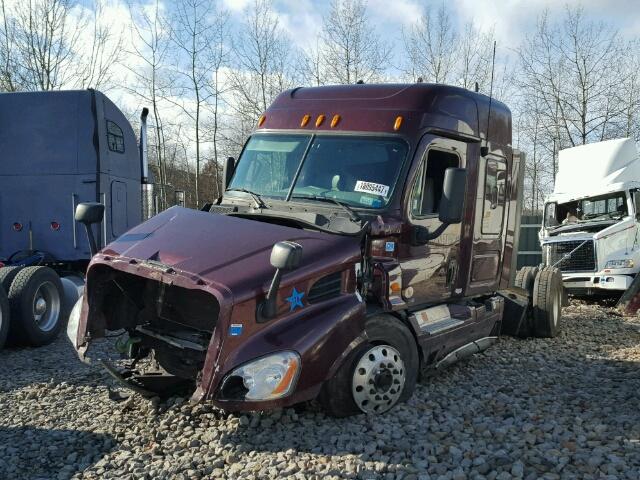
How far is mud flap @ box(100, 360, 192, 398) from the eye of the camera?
4559 millimetres

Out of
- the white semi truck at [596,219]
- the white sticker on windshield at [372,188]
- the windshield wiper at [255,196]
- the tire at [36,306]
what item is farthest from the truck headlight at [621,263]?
the tire at [36,306]

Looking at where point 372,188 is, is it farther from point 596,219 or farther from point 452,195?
point 596,219

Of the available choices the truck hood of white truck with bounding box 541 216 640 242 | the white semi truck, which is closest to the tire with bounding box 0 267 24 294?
the white semi truck

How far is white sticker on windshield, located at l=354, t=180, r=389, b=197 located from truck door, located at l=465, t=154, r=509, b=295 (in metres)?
1.62

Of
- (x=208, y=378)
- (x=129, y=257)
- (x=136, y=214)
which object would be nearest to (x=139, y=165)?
(x=136, y=214)

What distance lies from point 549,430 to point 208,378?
101 inches

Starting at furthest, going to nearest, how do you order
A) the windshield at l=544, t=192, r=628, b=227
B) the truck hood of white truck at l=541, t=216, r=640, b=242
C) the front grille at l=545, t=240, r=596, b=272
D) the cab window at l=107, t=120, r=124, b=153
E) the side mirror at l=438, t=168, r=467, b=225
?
1. the windshield at l=544, t=192, r=628, b=227
2. the front grille at l=545, t=240, r=596, b=272
3. the truck hood of white truck at l=541, t=216, r=640, b=242
4. the cab window at l=107, t=120, r=124, b=153
5. the side mirror at l=438, t=168, r=467, b=225

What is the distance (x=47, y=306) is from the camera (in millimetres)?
7855

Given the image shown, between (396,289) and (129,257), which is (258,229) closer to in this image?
(129,257)

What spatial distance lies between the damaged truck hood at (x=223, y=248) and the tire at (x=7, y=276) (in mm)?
3485

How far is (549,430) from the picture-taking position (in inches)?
172

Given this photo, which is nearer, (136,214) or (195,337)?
(195,337)

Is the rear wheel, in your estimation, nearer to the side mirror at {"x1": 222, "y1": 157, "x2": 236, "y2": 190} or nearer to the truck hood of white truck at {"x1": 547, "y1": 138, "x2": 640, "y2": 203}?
the side mirror at {"x1": 222, "y1": 157, "x2": 236, "y2": 190}

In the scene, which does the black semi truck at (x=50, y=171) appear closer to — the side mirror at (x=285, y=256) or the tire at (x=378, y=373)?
the tire at (x=378, y=373)
